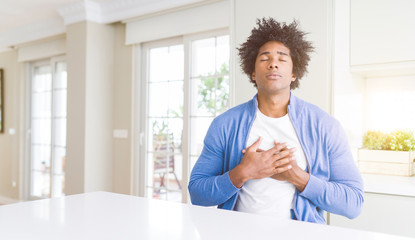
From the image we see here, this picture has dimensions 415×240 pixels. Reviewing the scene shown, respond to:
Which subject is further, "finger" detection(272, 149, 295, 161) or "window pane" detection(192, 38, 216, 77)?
"window pane" detection(192, 38, 216, 77)

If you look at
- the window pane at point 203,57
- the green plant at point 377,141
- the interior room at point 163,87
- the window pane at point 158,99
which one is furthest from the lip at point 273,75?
the window pane at point 158,99

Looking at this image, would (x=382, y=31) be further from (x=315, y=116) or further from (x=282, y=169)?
(x=282, y=169)

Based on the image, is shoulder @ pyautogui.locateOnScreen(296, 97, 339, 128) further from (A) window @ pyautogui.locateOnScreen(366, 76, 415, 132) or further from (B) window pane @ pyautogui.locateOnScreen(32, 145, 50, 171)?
(B) window pane @ pyautogui.locateOnScreen(32, 145, 50, 171)

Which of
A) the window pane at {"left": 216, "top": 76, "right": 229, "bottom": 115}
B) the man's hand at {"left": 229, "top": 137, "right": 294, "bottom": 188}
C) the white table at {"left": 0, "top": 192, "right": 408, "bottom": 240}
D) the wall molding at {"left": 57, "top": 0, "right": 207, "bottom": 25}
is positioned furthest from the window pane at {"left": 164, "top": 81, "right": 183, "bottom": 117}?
the white table at {"left": 0, "top": 192, "right": 408, "bottom": 240}

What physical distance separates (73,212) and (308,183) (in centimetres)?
77

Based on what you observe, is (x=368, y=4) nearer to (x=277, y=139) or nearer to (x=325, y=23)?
(x=325, y=23)

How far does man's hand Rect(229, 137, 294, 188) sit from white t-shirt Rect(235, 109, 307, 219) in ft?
0.19

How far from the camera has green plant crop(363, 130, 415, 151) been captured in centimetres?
228

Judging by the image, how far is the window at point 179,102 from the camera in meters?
3.55

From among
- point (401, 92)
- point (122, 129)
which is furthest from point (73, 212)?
point (122, 129)

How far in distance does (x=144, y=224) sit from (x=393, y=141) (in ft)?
6.22

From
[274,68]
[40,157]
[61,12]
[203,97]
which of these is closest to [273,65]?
[274,68]

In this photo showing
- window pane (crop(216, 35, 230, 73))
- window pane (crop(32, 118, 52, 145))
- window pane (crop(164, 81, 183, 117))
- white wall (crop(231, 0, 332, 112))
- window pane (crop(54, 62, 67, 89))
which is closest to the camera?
white wall (crop(231, 0, 332, 112))

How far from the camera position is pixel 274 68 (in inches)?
56.0
